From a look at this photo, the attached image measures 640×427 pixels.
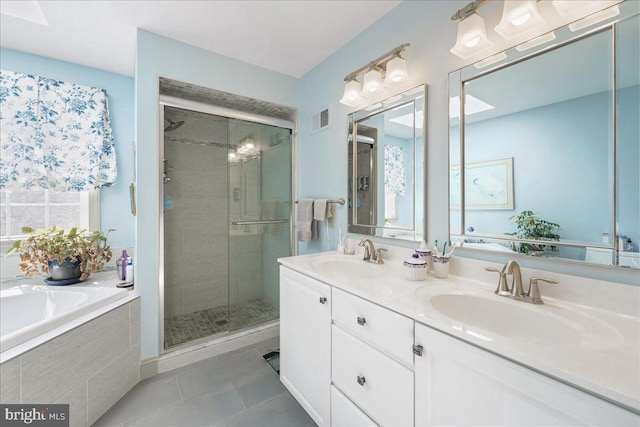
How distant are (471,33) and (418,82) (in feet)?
1.22

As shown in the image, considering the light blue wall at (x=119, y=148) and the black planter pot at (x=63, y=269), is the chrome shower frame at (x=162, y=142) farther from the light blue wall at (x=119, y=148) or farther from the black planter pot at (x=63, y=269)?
the light blue wall at (x=119, y=148)

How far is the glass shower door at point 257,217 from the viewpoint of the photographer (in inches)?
99.3

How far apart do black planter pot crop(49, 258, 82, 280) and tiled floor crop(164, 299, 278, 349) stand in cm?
79

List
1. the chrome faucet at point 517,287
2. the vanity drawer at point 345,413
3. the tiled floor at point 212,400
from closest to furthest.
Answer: the chrome faucet at point 517,287 < the vanity drawer at point 345,413 < the tiled floor at point 212,400

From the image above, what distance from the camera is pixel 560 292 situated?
39.7 inches

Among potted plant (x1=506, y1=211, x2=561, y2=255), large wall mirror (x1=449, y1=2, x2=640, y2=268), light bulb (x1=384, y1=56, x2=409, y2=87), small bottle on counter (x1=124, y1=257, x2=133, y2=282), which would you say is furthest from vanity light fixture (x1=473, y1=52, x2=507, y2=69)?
small bottle on counter (x1=124, y1=257, x2=133, y2=282)

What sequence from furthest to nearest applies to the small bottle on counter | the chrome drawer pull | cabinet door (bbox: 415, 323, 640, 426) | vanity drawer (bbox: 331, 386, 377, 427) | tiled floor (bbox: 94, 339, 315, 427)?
→ 1. the small bottle on counter
2. tiled floor (bbox: 94, 339, 315, 427)
3. vanity drawer (bbox: 331, 386, 377, 427)
4. the chrome drawer pull
5. cabinet door (bbox: 415, 323, 640, 426)

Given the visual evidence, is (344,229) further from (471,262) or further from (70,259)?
(70,259)

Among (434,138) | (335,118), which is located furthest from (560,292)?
(335,118)

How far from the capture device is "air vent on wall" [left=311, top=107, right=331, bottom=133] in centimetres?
224

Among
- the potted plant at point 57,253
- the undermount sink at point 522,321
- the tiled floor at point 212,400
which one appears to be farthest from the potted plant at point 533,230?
the potted plant at point 57,253

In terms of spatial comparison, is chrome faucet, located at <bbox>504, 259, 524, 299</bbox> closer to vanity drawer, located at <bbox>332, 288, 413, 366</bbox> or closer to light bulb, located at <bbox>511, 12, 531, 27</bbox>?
vanity drawer, located at <bbox>332, 288, 413, 366</bbox>

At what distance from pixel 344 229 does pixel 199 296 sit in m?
1.70

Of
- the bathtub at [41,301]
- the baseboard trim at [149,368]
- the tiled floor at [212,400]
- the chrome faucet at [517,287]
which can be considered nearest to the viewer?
the chrome faucet at [517,287]
